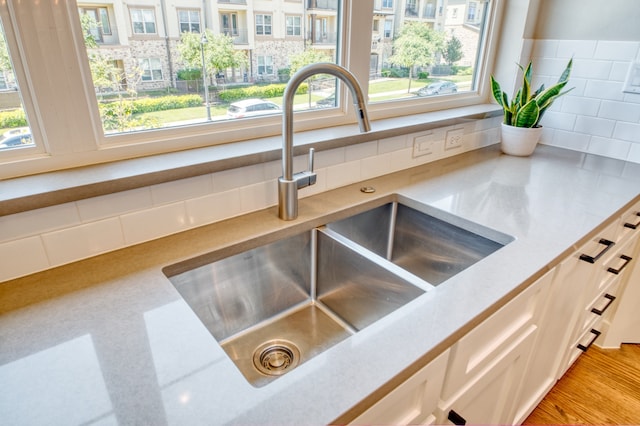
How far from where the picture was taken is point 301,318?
1.06 meters

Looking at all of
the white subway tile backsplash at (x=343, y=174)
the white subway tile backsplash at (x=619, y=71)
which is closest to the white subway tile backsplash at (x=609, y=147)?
the white subway tile backsplash at (x=619, y=71)

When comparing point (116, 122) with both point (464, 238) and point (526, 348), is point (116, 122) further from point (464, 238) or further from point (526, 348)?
point (526, 348)

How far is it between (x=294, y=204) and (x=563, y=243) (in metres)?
0.67

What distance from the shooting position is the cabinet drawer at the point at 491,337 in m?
0.71

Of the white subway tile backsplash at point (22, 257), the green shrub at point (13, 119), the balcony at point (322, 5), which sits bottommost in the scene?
the white subway tile backsplash at point (22, 257)

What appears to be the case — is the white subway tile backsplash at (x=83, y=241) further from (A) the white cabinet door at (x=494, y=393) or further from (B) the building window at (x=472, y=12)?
(B) the building window at (x=472, y=12)

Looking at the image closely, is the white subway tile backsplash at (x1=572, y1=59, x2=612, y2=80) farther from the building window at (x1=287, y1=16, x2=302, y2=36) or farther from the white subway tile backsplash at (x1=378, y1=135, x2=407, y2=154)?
the building window at (x1=287, y1=16, x2=302, y2=36)

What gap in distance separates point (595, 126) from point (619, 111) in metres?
0.10

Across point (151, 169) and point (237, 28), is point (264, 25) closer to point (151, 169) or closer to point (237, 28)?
point (237, 28)

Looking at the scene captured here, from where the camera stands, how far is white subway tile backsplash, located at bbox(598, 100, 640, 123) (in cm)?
153

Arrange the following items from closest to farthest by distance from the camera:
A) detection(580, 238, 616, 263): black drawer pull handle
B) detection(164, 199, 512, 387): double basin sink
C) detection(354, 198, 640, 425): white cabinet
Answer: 1. detection(354, 198, 640, 425): white cabinet
2. detection(164, 199, 512, 387): double basin sink
3. detection(580, 238, 616, 263): black drawer pull handle

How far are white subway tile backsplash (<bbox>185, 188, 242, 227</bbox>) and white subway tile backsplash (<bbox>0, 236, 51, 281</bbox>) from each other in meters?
0.31

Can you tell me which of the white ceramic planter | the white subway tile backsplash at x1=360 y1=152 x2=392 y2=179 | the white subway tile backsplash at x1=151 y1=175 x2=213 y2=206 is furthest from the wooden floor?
the white subway tile backsplash at x1=151 y1=175 x2=213 y2=206

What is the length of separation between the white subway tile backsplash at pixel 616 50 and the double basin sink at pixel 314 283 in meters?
1.13
